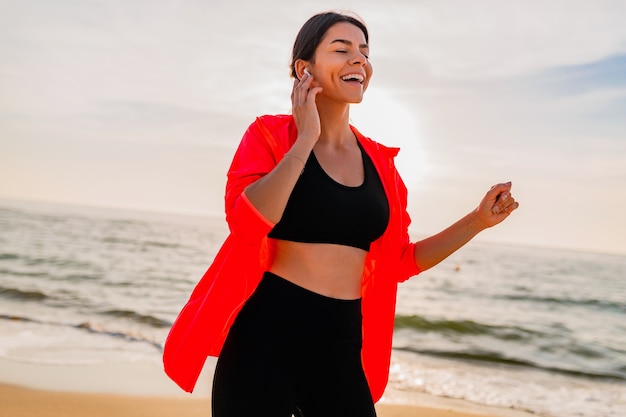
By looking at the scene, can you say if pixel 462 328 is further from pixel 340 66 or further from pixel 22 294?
pixel 340 66

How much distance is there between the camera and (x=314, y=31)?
2.45m

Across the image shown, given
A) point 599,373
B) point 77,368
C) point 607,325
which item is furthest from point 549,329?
point 77,368

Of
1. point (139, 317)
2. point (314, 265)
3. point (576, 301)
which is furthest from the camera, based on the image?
point (576, 301)

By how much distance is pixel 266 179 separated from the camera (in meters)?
2.00

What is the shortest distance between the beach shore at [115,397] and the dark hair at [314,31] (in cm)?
373

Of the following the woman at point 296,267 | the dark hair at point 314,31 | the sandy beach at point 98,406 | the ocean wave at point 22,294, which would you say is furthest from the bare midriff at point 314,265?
the ocean wave at point 22,294

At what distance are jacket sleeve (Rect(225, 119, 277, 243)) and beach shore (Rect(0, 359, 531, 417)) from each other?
371cm

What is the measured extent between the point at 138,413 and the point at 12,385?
1.19 meters

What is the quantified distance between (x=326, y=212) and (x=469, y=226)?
0.65 metres

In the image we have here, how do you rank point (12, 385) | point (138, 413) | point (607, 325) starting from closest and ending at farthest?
point (138, 413), point (12, 385), point (607, 325)

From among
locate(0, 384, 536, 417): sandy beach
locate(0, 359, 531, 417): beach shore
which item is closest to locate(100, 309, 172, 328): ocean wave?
locate(0, 359, 531, 417): beach shore

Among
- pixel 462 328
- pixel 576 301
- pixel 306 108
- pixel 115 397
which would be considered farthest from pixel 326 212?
pixel 576 301

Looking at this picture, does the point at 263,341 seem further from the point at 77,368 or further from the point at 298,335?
the point at 77,368

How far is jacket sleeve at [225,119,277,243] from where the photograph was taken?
6.54 ft
